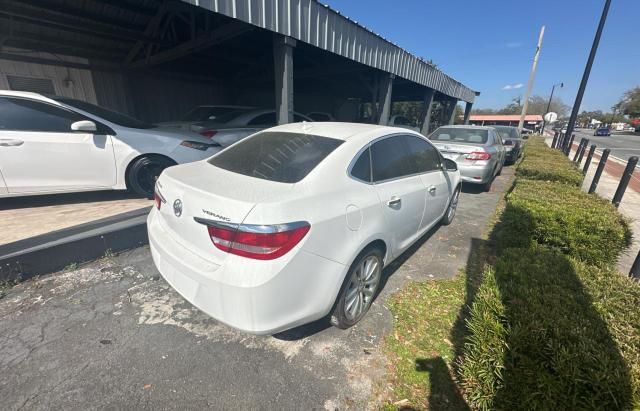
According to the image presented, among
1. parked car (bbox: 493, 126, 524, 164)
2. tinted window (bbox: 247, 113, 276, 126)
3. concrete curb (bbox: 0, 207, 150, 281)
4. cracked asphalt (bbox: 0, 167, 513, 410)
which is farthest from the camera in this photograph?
parked car (bbox: 493, 126, 524, 164)

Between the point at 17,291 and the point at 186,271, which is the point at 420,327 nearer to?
the point at 186,271

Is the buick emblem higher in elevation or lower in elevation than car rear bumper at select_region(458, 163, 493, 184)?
higher

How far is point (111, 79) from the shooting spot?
8711mm

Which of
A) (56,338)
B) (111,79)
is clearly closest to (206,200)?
(56,338)

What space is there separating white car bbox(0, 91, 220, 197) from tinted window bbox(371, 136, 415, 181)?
3166 mm

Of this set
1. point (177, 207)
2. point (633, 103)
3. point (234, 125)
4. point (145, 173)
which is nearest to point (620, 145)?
point (234, 125)

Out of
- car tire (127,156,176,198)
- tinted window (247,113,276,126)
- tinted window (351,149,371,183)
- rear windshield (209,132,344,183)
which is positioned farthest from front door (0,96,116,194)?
tinted window (351,149,371,183)

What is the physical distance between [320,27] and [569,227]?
4954 mm

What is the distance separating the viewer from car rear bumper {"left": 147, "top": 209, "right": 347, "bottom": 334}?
5.17ft

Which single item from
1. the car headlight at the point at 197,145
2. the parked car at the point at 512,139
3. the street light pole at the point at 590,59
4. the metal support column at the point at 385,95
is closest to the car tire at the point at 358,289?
the car headlight at the point at 197,145

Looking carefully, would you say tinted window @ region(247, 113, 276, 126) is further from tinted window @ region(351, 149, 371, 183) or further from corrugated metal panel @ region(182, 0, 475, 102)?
tinted window @ region(351, 149, 371, 183)

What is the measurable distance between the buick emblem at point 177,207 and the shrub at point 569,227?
11.0ft

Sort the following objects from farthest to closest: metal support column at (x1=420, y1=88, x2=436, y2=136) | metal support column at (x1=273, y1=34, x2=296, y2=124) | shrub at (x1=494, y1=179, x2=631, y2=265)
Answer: metal support column at (x1=420, y1=88, x2=436, y2=136) → metal support column at (x1=273, y1=34, x2=296, y2=124) → shrub at (x1=494, y1=179, x2=631, y2=265)

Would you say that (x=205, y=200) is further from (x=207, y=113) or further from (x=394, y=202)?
(x=207, y=113)
